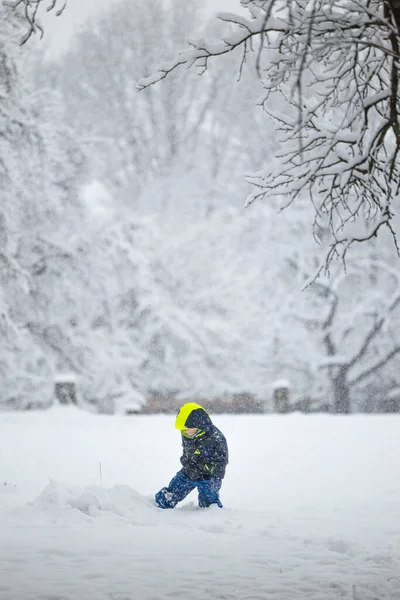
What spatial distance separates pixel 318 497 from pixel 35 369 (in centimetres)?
1160

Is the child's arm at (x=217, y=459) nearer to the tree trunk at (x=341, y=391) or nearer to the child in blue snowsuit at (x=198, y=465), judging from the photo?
the child in blue snowsuit at (x=198, y=465)

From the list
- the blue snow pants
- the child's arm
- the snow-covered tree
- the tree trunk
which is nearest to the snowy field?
the blue snow pants

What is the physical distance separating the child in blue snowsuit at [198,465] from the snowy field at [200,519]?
0.72ft

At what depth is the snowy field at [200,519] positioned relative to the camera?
4.15 meters

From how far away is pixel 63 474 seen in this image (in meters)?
9.38

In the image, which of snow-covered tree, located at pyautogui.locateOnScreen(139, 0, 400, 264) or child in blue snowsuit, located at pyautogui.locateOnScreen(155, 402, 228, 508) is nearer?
snow-covered tree, located at pyautogui.locateOnScreen(139, 0, 400, 264)

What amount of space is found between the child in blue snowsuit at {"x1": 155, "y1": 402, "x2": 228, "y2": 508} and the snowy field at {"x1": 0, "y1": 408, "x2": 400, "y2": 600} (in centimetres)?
22

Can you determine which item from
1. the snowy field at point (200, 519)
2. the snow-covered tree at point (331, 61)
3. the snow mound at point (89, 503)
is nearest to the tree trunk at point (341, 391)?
the snowy field at point (200, 519)

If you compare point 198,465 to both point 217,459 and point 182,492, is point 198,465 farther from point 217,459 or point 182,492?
point 182,492

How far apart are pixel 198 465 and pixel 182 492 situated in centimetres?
32

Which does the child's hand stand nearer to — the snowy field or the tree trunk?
the snowy field

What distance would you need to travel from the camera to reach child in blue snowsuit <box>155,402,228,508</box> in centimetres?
696

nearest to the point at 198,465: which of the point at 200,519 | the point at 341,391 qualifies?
the point at 200,519

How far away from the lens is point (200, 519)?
20.8ft
